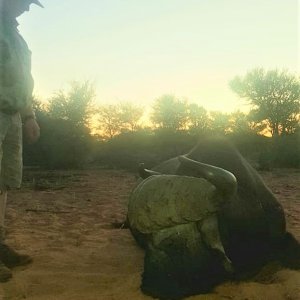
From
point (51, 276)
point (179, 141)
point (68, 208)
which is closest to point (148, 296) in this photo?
point (51, 276)

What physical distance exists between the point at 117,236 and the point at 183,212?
2.40 m

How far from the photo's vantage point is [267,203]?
132 inches

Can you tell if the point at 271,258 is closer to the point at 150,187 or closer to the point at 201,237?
the point at 201,237

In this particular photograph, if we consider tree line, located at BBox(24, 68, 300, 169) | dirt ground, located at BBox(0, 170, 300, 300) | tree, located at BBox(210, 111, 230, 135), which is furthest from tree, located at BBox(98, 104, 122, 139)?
dirt ground, located at BBox(0, 170, 300, 300)

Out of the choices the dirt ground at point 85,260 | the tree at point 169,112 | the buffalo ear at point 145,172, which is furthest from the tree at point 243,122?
the buffalo ear at point 145,172

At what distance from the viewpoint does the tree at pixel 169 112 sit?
41.2m

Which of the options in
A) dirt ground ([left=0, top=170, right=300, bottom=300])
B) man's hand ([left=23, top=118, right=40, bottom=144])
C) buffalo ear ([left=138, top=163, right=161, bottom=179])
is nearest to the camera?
dirt ground ([left=0, top=170, right=300, bottom=300])

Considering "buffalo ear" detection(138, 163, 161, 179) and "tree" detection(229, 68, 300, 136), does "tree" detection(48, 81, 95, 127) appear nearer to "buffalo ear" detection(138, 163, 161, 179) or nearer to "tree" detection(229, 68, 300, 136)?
"tree" detection(229, 68, 300, 136)

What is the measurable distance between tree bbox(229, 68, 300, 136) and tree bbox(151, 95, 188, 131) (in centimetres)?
522

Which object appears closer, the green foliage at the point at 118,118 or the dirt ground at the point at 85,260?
the dirt ground at the point at 85,260

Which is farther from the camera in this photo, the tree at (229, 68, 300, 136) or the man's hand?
the tree at (229, 68, 300, 136)

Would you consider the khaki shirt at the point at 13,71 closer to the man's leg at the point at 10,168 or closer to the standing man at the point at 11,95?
the standing man at the point at 11,95

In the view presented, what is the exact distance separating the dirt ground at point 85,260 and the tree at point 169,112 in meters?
34.0

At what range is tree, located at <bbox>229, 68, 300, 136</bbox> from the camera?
128 ft
